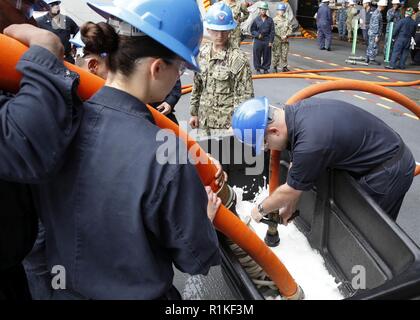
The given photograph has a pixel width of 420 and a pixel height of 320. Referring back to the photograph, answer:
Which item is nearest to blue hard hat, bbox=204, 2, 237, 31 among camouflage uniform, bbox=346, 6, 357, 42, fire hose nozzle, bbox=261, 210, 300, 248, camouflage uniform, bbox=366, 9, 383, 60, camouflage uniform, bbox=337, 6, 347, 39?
fire hose nozzle, bbox=261, 210, 300, 248

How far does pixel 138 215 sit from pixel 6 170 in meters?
0.36

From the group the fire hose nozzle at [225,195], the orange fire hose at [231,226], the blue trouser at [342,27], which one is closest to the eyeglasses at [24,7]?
the orange fire hose at [231,226]

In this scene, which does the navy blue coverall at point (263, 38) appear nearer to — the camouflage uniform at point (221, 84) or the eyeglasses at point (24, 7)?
the camouflage uniform at point (221, 84)

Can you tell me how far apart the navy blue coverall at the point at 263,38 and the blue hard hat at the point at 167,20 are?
327 inches

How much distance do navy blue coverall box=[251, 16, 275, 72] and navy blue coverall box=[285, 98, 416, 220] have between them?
7366mm

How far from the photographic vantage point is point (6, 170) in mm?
929

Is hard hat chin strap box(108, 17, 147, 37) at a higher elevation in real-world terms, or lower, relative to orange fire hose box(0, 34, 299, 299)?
higher

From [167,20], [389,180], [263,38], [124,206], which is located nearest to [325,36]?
[263,38]

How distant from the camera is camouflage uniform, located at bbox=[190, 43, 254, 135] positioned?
359cm

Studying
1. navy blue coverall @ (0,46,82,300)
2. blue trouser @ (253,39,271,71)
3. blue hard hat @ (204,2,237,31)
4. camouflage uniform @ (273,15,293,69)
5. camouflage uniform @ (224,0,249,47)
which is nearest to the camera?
navy blue coverall @ (0,46,82,300)

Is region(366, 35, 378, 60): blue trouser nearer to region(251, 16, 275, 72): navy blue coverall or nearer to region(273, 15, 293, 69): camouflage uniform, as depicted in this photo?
region(273, 15, 293, 69): camouflage uniform

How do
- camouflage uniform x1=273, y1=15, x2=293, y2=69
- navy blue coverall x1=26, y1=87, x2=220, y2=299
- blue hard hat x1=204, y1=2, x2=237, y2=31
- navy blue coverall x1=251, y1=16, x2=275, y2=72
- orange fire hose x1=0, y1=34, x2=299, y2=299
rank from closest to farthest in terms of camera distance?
navy blue coverall x1=26, y1=87, x2=220, y2=299, orange fire hose x1=0, y1=34, x2=299, y2=299, blue hard hat x1=204, y1=2, x2=237, y2=31, navy blue coverall x1=251, y1=16, x2=275, y2=72, camouflage uniform x1=273, y1=15, x2=293, y2=69

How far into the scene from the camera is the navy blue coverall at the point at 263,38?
8.97m
